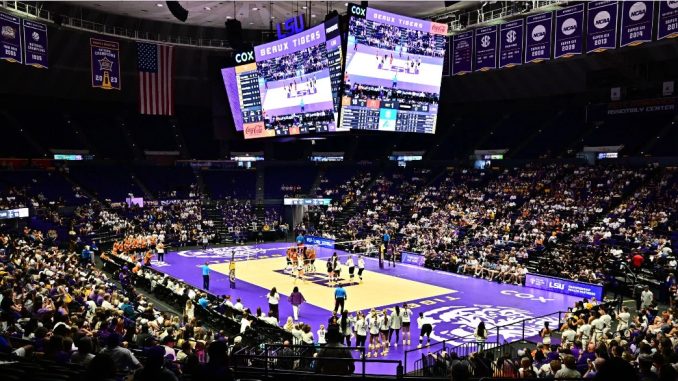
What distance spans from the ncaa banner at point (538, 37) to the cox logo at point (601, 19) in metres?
2.35

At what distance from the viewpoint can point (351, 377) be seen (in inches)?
264

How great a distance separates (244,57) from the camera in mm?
32094

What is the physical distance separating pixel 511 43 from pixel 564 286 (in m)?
14.0

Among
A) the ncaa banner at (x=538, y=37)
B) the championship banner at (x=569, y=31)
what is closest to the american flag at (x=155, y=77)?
the ncaa banner at (x=538, y=37)

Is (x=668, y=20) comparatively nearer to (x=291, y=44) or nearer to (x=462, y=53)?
(x=462, y=53)

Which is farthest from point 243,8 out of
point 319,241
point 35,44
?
point 319,241

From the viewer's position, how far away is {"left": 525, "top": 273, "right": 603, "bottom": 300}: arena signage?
2280 centimetres

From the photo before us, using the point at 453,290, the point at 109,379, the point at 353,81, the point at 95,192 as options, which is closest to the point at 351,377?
the point at 109,379

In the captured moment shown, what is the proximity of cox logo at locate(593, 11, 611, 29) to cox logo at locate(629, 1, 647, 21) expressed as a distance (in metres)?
1.17

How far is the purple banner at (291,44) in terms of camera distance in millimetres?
27250

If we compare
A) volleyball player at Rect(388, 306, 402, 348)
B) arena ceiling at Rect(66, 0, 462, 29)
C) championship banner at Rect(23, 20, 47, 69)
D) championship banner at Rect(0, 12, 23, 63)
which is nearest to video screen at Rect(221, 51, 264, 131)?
arena ceiling at Rect(66, 0, 462, 29)

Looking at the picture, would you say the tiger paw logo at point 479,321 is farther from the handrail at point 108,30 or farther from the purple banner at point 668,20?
the handrail at point 108,30

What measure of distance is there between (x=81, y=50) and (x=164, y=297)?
85.9 ft

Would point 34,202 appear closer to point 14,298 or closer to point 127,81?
point 127,81
